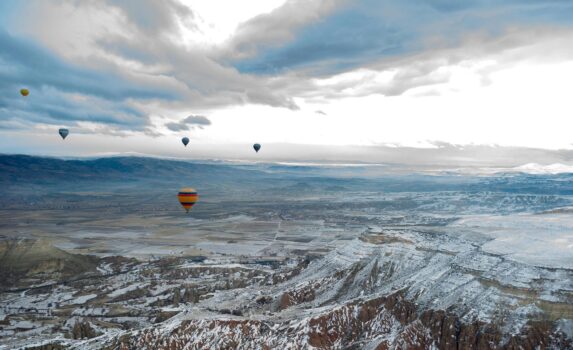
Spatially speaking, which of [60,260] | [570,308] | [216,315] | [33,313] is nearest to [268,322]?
[216,315]

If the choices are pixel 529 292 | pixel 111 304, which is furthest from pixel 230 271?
pixel 529 292

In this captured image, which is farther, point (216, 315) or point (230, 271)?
point (230, 271)

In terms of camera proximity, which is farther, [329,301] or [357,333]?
[329,301]

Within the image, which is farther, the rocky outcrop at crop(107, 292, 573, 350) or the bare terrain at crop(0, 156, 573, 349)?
the bare terrain at crop(0, 156, 573, 349)

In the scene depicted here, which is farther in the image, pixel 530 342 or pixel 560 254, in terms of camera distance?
pixel 560 254

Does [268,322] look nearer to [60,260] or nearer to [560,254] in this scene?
[560,254]

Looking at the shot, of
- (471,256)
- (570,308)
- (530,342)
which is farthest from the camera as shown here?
(471,256)

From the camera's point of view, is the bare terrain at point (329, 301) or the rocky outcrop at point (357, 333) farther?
the bare terrain at point (329, 301)

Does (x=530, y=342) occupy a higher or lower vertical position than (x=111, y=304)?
higher

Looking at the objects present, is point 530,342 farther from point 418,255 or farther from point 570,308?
A: point 418,255

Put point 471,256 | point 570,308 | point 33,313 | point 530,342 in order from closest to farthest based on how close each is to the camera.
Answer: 1. point 530,342
2. point 570,308
3. point 471,256
4. point 33,313
